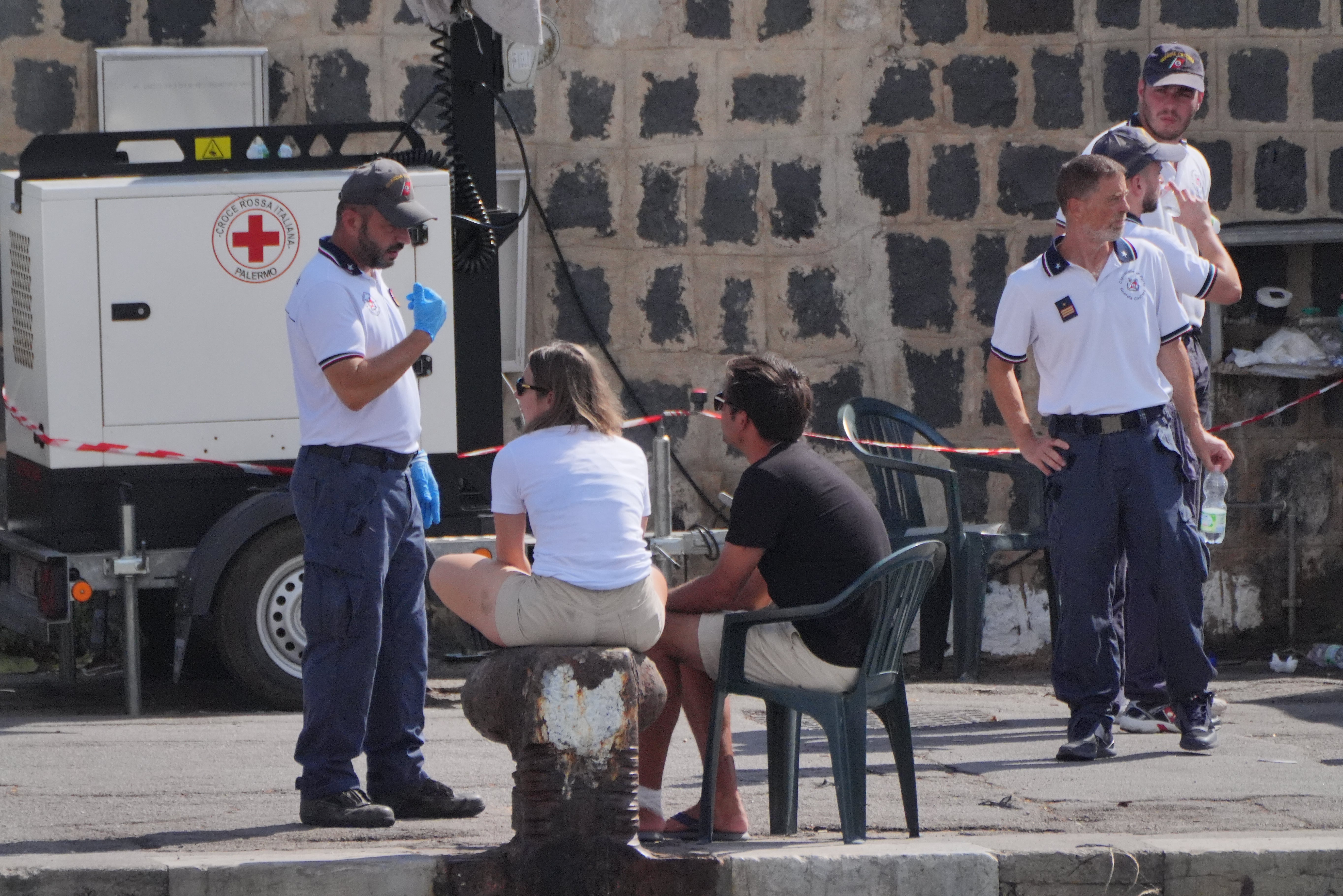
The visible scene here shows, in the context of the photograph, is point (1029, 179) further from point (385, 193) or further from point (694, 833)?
point (694, 833)

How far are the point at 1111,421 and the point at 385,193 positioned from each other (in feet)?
8.14

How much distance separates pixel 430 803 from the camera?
5.42m

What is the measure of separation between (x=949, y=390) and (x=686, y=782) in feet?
12.5

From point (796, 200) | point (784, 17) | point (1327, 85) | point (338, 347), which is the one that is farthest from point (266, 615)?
point (1327, 85)

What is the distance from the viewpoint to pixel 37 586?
7.49 m

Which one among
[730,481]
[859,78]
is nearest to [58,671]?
[730,481]

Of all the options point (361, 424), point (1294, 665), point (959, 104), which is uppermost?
point (959, 104)

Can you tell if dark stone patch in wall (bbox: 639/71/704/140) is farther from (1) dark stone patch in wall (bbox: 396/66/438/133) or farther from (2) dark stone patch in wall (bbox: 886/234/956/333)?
(2) dark stone patch in wall (bbox: 886/234/956/333)

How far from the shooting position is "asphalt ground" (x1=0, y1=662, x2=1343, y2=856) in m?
5.23

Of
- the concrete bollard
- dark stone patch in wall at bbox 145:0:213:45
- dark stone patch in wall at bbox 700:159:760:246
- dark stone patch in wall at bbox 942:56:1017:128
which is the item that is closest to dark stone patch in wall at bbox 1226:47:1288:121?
dark stone patch in wall at bbox 942:56:1017:128

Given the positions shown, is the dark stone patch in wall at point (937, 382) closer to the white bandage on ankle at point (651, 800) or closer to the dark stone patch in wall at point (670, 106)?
the dark stone patch in wall at point (670, 106)

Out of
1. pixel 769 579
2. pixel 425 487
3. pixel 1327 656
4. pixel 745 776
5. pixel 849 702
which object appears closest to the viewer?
pixel 849 702

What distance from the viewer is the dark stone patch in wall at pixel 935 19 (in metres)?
9.18

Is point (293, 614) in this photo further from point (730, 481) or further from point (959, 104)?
point (959, 104)
